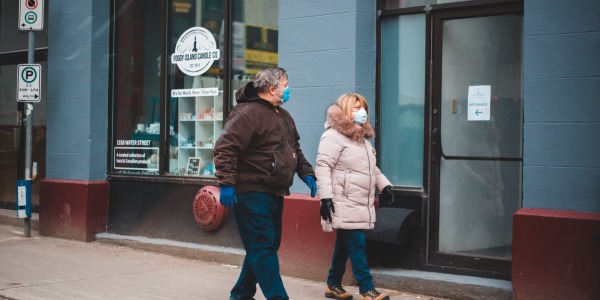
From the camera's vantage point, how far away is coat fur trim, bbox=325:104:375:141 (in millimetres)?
6715

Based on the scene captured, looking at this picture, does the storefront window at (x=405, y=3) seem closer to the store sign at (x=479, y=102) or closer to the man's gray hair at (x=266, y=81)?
the store sign at (x=479, y=102)

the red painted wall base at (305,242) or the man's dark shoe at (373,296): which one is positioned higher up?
the red painted wall base at (305,242)

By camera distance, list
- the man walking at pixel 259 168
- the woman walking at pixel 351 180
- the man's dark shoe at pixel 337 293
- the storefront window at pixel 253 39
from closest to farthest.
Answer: the man walking at pixel 259 168
the woman walking at pixel 351 180
the man's dark shoe at pixel 337 293
the storefront window at pixel 253 39

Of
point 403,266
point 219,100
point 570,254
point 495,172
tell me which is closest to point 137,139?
point 219,100

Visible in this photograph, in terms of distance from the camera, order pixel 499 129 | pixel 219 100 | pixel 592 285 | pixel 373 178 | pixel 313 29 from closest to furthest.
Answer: pixel 592 285
pixel 373 178
pixel 499 129
pixel 313 29
pixel 219 100

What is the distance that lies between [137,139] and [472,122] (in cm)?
496

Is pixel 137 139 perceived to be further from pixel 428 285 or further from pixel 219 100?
pixel 428 285

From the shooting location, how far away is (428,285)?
23.7ft

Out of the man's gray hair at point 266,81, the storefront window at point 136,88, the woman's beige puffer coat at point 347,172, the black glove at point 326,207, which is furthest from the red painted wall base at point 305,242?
the storefront window at point 136,88

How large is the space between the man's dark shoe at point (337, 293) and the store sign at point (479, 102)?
2.06 m

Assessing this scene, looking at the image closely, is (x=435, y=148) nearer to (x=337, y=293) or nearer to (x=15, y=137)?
(x=337, y=293)

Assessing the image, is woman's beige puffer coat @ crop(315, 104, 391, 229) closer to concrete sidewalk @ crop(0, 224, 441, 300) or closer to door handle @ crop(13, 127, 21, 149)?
concrete sidewalk @ crop(0, 224, 441, 300)

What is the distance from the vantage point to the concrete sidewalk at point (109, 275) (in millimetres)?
7168

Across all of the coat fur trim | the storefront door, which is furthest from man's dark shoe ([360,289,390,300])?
the coat fur trim
